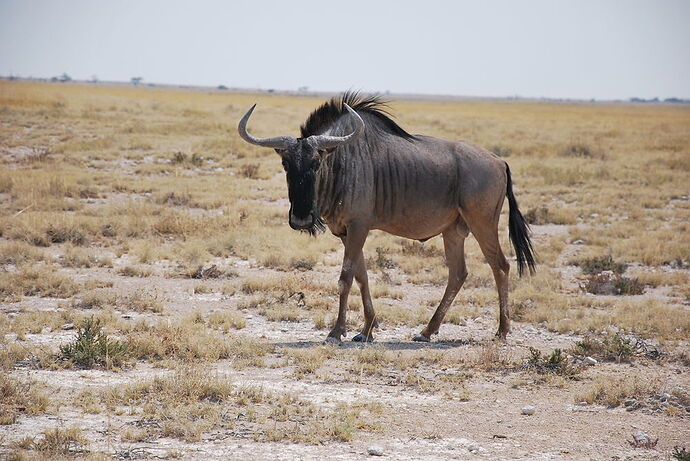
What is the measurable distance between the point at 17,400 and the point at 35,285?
474 centimetres

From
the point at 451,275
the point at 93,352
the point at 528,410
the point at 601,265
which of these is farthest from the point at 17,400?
the point at 601,265

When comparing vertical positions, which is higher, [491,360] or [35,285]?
[491,360]

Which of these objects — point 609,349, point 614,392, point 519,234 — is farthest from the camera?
point 519,234

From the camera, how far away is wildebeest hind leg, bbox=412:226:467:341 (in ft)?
32.6

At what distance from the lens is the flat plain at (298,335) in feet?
21.8

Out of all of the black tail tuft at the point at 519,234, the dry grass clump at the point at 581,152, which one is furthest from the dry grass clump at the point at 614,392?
the dry grass clump at the point at 581,152

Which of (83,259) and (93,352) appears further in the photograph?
(83,259)

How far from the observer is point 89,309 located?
10.5 meters

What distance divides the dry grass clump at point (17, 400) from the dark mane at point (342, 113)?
14.2 feet

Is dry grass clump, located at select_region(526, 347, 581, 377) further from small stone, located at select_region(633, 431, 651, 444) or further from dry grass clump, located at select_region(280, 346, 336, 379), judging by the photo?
dry grass clump, located at select_region(280, 346, 336, 379)

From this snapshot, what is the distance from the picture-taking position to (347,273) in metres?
9.59

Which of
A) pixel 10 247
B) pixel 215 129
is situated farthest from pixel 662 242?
pixel 215 129

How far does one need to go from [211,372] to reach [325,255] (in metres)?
6.70

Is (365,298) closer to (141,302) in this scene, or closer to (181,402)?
(141,302)
